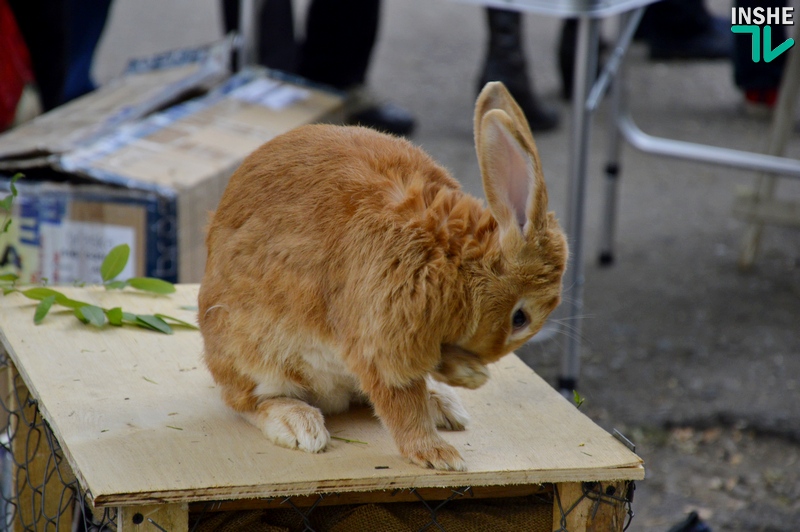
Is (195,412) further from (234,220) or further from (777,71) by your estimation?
(777,71)

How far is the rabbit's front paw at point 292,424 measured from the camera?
1.42 metres

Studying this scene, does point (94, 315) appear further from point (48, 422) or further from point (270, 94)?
point (270, 94)

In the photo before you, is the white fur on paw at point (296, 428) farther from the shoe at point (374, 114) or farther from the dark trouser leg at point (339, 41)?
the dark trouser leg at point (339, 41)

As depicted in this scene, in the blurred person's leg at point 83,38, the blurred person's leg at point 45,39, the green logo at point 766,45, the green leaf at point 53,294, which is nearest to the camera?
the green leaf at point 53,294

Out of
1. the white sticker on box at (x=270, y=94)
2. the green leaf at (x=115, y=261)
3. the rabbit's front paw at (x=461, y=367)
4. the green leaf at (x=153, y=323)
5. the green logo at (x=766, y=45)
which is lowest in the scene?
the green leaf at (x=153, y=323)

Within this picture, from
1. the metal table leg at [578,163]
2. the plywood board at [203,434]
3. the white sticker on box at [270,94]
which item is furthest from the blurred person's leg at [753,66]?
the plywood board at [203,434]

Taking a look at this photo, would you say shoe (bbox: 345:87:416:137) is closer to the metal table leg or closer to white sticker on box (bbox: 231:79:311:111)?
white sticker on box (bbox: 231:79:311:111)

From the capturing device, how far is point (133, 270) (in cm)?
255

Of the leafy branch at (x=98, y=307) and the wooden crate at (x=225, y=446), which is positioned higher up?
the leafy branch at (x=98, y=307)

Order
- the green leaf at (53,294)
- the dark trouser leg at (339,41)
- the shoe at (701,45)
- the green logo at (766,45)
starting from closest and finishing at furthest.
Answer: the green leaf at (53,294), the green logo at (766,45), the shoe at (701,45), the dark trouser leg at (339,41)

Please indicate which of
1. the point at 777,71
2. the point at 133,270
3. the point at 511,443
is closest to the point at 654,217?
the point at 777,71

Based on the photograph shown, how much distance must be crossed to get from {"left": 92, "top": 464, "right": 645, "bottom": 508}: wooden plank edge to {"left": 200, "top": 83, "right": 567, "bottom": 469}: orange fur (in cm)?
3

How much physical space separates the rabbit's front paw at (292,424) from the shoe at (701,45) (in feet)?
9.47

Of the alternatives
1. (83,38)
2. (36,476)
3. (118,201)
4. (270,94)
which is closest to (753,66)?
(270,94)
